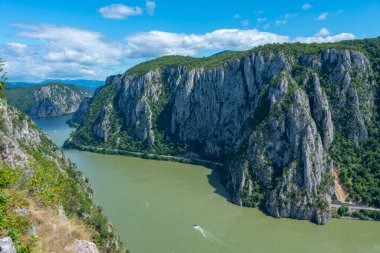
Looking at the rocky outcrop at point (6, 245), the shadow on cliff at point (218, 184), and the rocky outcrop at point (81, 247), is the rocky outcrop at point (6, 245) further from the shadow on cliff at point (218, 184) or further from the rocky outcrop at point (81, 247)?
the shadow on cliff at point (218, 184)

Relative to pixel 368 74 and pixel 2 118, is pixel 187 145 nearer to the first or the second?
pixel 368 74

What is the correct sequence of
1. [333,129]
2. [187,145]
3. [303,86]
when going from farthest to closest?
[187,145]
[303,86]
[333,129]

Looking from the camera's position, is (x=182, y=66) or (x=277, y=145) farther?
(x=182, y=66)

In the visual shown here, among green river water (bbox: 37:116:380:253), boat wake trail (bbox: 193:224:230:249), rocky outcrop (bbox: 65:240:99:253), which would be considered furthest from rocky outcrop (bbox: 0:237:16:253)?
boat wake trail (bbox: 193:224:230:249)

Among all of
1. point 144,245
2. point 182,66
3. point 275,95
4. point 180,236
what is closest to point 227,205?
point 180,236

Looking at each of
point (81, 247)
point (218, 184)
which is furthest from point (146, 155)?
point (81, 247)

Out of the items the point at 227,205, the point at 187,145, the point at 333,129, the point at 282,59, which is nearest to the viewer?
the point at 227,205

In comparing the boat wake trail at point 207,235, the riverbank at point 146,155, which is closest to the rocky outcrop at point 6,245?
the boat wake trail at point 207,235
